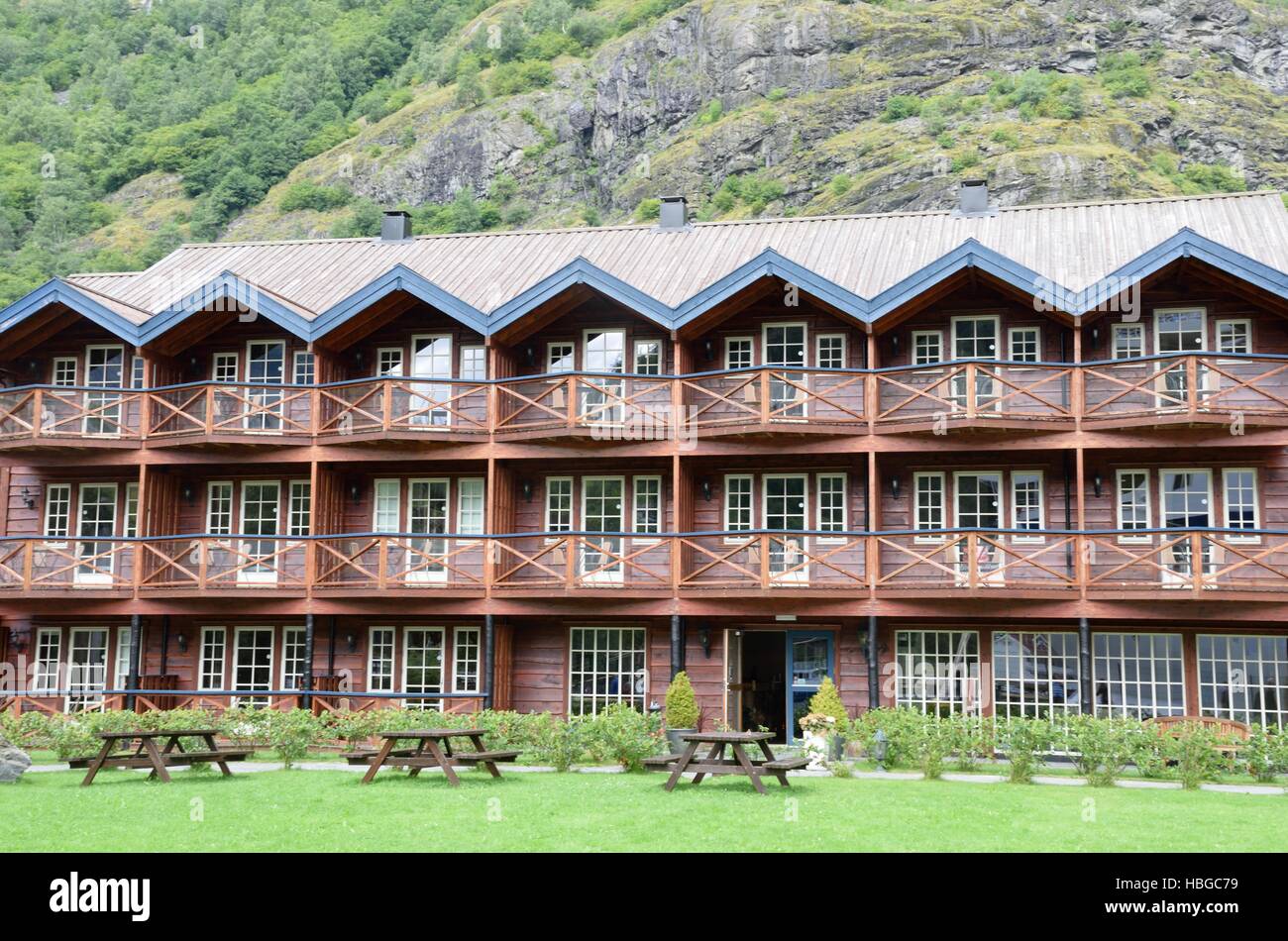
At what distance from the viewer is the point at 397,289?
81.9 feet

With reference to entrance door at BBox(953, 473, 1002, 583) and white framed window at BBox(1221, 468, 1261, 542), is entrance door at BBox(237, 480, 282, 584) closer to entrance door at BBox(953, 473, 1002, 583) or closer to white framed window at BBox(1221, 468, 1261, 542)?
entrance door at BBox(953, 473, 1002, 583)

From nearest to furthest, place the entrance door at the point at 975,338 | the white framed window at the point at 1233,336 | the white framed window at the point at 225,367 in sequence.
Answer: the white framed window at the point at 1233,336 → the entrance door at the point at 975,338 → the white framed window at the point at 225,367

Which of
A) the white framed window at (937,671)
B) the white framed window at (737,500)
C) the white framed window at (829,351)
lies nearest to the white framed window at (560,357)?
the white framed window at (737,500)

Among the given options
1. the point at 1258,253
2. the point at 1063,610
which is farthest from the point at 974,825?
the point at 1258,253

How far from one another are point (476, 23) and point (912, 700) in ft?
315

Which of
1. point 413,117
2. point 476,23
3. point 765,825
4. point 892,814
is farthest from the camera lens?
point 476,23

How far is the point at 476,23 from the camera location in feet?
355

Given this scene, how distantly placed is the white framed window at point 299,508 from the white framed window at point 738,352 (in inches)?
342

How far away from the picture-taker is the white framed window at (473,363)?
26031 millimetres

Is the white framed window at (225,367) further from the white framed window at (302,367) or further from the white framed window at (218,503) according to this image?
the white framed window at (218,503)

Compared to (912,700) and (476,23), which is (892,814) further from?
(476,23)

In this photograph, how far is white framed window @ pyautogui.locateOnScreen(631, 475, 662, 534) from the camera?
988 inches

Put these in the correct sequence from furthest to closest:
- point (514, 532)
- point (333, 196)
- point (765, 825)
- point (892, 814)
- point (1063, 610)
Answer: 1. point (333, 196)
2. point (514, 532)
3. point (1063, 610)
4. point (892, 814)
5. point (765, 825)

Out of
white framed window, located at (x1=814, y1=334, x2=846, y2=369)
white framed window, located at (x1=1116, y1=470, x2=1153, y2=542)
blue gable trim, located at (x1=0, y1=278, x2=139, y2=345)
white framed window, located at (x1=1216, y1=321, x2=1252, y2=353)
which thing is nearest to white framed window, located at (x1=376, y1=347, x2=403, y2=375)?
blue gable trim, located at (x1=0, y1=278, x2=139, y2=345)
